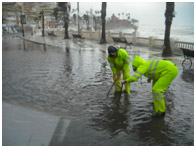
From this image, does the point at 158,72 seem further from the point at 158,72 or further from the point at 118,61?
the point at 118,61

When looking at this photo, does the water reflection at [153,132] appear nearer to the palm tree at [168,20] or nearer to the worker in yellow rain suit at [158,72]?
the worker in yellow rain suit at [158,72]

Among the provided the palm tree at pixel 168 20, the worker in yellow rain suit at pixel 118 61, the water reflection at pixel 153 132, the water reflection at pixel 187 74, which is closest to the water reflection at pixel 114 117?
the water reflection at pixel 153 132

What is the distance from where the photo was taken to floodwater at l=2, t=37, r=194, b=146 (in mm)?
4258

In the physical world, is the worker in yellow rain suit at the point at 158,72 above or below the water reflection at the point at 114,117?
above

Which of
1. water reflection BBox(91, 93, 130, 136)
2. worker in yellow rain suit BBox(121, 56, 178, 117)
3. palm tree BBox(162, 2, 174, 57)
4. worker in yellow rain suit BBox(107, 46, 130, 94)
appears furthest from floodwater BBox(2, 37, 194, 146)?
palm tree BBox(162, 2, 174, 57)

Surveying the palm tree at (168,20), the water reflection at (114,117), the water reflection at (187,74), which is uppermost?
the palm tree at (168,20)

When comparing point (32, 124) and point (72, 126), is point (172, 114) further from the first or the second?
point (32, 124)

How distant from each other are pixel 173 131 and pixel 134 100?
1.90 meters

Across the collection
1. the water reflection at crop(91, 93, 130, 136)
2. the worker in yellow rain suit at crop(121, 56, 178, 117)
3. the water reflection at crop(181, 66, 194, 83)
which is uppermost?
the worker in yellow rain suit at crop(121, 56, 178, 117)

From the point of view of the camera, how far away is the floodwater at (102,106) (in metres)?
4.26

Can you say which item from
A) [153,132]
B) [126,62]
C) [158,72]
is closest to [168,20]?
[126,62]

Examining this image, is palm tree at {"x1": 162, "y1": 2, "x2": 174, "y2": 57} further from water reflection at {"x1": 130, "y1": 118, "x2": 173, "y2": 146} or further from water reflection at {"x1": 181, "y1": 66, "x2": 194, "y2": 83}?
water reflection at {"x1": 130, "y1": 118, "x2": 173, "y2": 146}

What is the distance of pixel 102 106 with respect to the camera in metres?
5.83

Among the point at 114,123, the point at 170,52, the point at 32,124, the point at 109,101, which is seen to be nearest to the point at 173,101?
the point at 109,101
